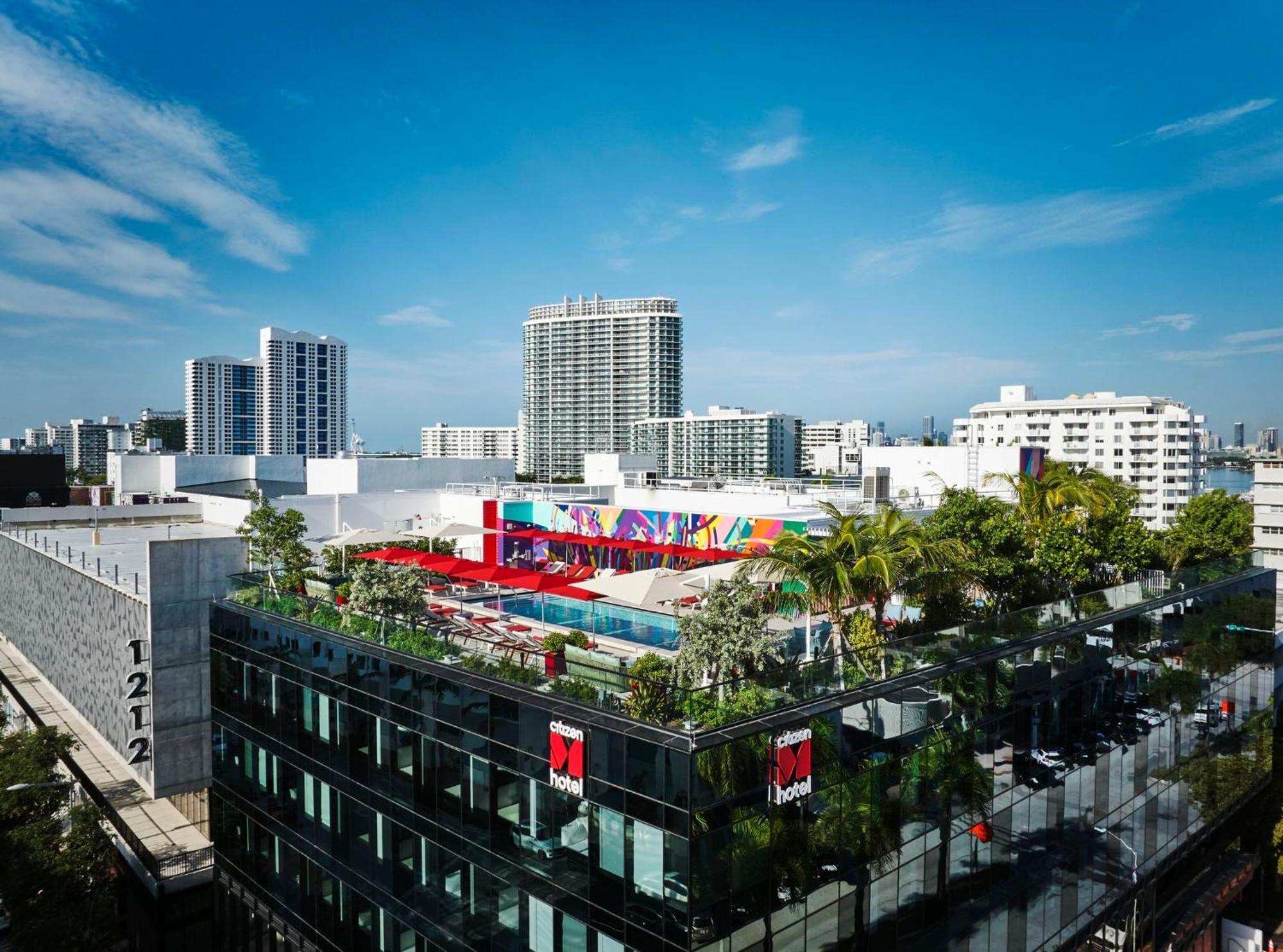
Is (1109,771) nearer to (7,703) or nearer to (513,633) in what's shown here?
(513,633)

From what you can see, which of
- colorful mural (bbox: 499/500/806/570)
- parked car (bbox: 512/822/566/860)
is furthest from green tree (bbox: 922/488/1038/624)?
parked car (bbox: 512/822/566/860)

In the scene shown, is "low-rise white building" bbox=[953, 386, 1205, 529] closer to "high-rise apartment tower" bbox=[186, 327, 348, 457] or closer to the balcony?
the balcony

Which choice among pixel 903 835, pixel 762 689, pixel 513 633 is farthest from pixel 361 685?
pixel 903 835

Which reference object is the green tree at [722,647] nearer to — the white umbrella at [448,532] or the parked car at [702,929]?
the parked car at [702,929]

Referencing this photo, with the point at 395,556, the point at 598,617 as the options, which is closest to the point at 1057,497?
the point at 598,617

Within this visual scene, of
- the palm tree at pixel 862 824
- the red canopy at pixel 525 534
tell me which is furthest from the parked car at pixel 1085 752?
the red canopy at pixel 525 534
